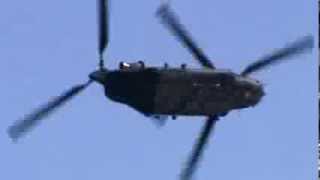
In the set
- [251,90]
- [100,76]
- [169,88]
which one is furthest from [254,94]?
[100,76]

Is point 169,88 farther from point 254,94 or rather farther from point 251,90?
point 254,94

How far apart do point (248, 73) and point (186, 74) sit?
5364 mm

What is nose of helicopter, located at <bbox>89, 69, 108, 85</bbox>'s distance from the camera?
55.0 metres

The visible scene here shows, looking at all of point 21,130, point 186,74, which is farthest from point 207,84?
point 21,130

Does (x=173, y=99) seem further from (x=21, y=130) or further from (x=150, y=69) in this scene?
(x=21, y=130)

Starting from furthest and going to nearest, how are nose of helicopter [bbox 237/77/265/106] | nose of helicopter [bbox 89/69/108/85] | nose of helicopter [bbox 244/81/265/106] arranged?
nose of helicopter [bbox 244/81/265/106]
nose of helicopter [bbox 237/77/265/106]
nose of helicopter [bbox 89/69/108/85]

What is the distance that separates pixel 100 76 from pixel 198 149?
23.7 feet

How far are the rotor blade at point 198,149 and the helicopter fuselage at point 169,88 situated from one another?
120 inches

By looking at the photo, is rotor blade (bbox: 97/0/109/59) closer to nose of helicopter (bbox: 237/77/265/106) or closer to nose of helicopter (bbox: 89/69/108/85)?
nose of helicopter (bbox: 89/69/108/85)

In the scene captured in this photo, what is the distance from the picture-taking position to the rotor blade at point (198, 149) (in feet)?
194

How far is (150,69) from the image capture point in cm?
5394

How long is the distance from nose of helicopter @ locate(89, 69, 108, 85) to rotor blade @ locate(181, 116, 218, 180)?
592 centimetres

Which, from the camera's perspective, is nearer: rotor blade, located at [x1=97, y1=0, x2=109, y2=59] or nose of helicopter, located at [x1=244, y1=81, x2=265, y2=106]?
rotor blade, located at [x1=97, y1=0, x2=109, y2=59]

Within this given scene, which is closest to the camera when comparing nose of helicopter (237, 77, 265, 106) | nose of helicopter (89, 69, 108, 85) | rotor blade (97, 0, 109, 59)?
rotor blade (97, 0, 109, 59)
